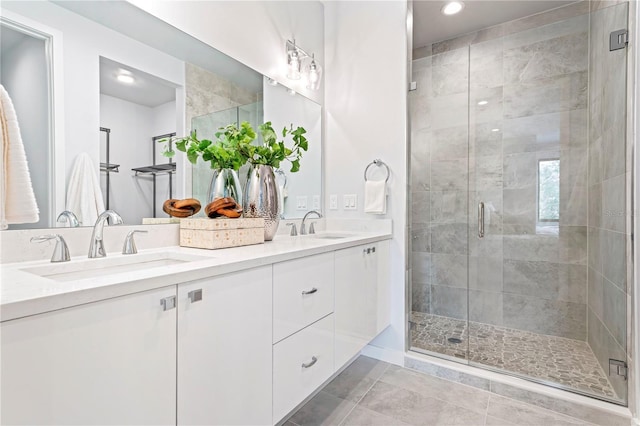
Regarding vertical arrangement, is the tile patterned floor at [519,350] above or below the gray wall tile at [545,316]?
below

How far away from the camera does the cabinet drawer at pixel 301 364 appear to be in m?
1.12

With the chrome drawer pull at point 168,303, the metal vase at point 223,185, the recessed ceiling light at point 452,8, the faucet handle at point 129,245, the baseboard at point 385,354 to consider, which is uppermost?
the recessed ceiling light at point 452,8

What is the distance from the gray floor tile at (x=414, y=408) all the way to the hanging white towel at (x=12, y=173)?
5.40ft

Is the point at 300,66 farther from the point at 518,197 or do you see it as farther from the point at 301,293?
the point at 518,197

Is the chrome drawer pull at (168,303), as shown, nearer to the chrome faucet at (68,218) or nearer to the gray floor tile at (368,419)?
the chrome faucet at (68,218)

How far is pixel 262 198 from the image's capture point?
5.34 ft

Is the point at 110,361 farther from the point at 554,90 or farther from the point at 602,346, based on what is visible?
the point at 554,90

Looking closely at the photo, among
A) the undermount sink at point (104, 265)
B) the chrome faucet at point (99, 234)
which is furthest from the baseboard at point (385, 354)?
the chrome faucet at point (99, 234)

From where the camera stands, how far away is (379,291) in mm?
1936

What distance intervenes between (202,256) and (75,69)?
780 mm

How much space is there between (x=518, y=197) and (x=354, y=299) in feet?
5.73

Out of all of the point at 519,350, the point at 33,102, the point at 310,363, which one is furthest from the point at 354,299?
the point at 33,102

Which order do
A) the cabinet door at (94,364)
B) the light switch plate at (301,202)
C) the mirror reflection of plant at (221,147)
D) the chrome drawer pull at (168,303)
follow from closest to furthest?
the cabinet door at (94,364), the chrome drawer pull at (168,303), the mirror reflection of plant at (221,147), the light switch plate at (301,202)

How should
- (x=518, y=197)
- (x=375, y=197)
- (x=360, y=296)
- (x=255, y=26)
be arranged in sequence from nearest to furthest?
(x=360, y=296) < (x=255, y=26) < (x=375, y=197) < (x=518, y=197)
